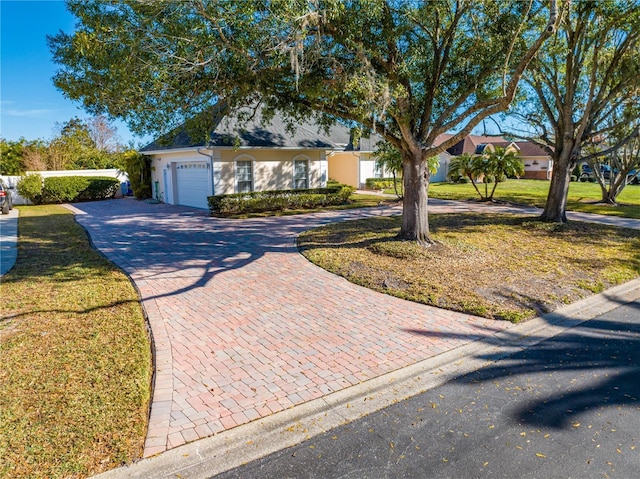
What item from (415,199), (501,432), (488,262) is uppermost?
(415,199)

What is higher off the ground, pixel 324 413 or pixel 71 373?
pixel 71 373

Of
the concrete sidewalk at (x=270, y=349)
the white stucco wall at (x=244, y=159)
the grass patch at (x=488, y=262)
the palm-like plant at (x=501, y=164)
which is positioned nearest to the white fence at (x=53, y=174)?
the white stucco wall at (x=244, y=159)

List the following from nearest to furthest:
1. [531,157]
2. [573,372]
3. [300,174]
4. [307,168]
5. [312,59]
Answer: [573,372], [312,59], [300,174], [307,168], [531,157]

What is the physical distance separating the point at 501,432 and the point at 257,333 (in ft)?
10.8

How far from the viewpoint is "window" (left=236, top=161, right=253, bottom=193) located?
1912cm

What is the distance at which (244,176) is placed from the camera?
63.3ft

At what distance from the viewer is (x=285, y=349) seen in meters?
5.42


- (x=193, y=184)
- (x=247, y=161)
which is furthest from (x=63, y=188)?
(x=247, y=161)

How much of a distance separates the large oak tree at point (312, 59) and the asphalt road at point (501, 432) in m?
5.32

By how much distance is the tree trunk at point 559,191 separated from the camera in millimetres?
13789

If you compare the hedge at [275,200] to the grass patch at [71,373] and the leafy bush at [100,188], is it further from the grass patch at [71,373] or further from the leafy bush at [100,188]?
the leafy bush at [100,188]

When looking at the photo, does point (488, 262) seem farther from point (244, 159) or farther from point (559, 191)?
point (244, 159)

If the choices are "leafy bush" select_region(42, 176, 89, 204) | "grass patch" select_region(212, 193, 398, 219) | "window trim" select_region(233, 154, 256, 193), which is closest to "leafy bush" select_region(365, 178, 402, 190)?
"grass patch" select_region(212, 193, 398, 219)

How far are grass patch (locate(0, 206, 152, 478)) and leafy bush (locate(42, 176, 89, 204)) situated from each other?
17.9 meters
